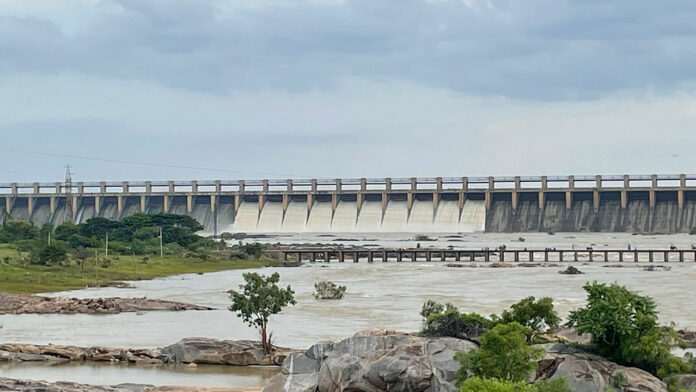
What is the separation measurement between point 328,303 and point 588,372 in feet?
101

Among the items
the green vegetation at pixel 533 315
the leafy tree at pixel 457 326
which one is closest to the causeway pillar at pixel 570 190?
the green vegetation at pixel 533 315

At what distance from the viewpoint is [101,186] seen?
161625 mm

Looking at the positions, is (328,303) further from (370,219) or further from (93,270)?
(370,219)

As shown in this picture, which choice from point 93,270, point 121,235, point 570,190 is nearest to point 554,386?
point 93,270

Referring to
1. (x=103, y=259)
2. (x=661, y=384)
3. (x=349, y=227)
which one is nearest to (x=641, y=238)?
(x=349, y=227)

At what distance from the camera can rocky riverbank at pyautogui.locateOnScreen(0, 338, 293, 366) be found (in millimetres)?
32125

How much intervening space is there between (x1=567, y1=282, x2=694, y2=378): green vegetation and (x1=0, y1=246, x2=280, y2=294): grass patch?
37674mm

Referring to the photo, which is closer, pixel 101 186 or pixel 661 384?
pixel 661 384

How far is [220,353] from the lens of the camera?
106 feet

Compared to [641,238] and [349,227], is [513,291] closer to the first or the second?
[641,238]

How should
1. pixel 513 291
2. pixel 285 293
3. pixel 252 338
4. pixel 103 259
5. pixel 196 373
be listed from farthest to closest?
pixel 103 259 → pixel 513 291 → pixel 252 338 → pixel 285 293 → pixel 196 373

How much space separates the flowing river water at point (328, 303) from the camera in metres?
37.7

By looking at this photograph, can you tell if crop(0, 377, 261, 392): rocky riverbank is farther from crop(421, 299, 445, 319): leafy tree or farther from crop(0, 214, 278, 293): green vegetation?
crop(0, 214, 278, 293): green vegetation

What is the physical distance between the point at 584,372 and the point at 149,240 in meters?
86.6
